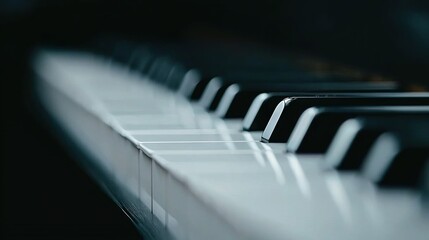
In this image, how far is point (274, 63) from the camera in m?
1.48

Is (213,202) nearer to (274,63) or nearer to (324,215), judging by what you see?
(324,215)

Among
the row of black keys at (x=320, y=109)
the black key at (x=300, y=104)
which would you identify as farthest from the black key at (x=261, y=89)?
the black key at (x=300, y=104)

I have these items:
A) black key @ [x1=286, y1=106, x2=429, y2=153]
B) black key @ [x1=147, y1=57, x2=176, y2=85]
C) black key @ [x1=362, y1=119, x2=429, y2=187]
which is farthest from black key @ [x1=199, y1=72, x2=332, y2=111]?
black key @ [x1=362, y1=119, x2=429, y2=187]

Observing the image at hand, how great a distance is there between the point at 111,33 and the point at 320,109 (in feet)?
7.70

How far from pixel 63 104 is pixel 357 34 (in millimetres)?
555

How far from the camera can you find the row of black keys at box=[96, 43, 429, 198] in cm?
55

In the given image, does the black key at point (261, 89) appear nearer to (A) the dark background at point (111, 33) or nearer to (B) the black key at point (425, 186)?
(A) the dark background at point (111, 33)

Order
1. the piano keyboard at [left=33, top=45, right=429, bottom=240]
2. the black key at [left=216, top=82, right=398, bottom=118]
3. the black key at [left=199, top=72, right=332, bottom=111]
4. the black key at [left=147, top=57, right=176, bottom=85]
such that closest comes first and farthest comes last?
1. the piano keyboard at [left=33, top=45, right=429, bottom=240]
2. the black key at [left=216, top=82, right=398, bottom=118]
3. the black key at [left=199, top=72, right=332, bottom=111]
4. the black key at [left=147, top=57, right=176, bottom=85]

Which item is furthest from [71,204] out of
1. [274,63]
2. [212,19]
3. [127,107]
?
[127,107]

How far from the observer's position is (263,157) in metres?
0.68

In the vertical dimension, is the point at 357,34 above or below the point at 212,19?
above

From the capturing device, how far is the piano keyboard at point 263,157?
47 cm

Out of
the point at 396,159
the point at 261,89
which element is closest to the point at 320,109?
the point at 396,159

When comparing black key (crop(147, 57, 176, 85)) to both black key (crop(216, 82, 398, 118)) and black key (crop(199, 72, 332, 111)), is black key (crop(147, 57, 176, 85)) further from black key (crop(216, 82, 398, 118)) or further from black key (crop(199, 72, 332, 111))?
black key (crop(216, 82, 398, 118))
